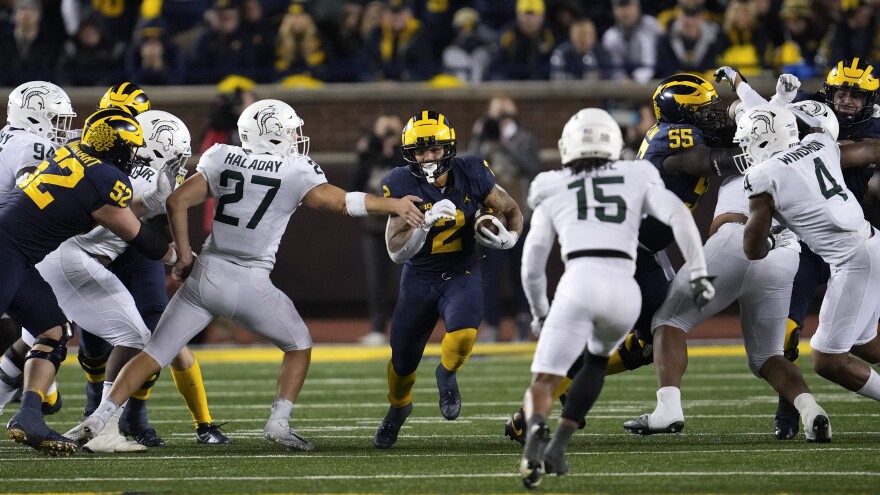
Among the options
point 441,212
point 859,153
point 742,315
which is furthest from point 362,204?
point 859,153

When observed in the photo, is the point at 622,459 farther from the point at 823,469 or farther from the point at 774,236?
the point at 774,236

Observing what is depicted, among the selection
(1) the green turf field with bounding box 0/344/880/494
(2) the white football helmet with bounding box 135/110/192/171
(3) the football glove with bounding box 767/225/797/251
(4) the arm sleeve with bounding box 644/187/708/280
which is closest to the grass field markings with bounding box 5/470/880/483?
(1) the green turf field with bounding box 0/344/880/494

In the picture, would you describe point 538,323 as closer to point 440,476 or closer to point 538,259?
point 538,259

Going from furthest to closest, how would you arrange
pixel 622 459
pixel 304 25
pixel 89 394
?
pixel 304 25 < pixel 89 394 < pixel 622 459

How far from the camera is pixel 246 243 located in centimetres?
672

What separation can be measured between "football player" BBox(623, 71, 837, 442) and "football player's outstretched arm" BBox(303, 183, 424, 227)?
1.30 m

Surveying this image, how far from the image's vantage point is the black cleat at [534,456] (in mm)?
5156

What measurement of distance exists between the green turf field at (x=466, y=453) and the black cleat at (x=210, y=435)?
0.09 metres

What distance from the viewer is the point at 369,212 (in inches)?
263

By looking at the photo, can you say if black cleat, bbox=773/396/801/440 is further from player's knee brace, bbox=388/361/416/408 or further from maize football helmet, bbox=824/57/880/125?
player's knee brace, bbox=388/361/416/408

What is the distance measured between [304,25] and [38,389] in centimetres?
859

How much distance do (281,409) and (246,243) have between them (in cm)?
81

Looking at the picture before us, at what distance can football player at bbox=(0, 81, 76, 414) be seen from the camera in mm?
7414

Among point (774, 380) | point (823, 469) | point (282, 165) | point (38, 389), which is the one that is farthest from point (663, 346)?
point (38, 389)
